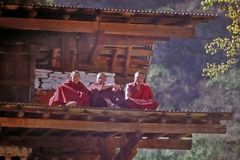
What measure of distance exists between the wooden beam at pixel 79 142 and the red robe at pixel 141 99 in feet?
2.57

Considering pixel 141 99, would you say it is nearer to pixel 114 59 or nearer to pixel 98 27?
pixel 98 27

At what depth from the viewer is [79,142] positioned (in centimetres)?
1173

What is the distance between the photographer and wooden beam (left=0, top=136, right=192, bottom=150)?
10.6 m

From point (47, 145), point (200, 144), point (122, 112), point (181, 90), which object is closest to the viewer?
point (122, 112)

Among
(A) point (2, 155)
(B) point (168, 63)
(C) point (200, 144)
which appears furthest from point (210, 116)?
(B) point (168, 63)

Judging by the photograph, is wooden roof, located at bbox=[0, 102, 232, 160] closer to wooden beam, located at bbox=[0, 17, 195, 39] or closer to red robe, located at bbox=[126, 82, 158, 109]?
red robe, located at bbox=[126, 82, 158, 109]

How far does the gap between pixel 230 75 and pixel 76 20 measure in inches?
873

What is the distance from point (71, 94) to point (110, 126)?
1079mm

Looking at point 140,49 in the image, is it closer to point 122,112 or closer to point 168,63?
point 122,112

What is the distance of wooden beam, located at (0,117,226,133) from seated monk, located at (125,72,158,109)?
619 millimetres

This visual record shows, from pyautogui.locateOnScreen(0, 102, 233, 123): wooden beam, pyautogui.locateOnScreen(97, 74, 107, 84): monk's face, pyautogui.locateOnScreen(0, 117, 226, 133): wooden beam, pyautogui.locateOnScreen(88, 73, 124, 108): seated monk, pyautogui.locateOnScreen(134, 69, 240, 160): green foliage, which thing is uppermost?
pyautogui.locateOnScreen(97, 74, 107, 84): monk's face

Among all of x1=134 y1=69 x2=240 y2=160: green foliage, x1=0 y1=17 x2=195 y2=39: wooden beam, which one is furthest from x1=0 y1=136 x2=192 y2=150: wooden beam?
x1=134 y1=69 x2=240 y2=160: green foliage

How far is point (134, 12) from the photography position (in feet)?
38.4

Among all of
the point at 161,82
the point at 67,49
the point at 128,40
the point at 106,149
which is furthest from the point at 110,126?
the point at 161,82
